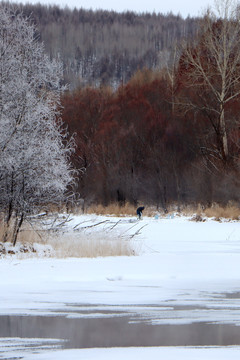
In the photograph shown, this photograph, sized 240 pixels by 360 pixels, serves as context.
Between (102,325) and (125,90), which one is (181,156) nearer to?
(125,90)

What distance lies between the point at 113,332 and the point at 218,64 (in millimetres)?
31305

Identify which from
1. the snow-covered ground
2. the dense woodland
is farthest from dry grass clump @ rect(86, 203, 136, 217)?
the snow-covered ground

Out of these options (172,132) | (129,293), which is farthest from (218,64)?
(129,293)

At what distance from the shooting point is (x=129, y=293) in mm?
10578

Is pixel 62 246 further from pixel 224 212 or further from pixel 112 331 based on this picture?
pixel 224 212

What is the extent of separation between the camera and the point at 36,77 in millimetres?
17109

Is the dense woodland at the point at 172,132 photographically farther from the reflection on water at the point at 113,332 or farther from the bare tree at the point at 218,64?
the reflection on water at the point at 113,332

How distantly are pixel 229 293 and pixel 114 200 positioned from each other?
33.8 metres

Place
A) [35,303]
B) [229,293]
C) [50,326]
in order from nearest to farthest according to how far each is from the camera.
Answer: [50,326]
[35,303]
[229,293]

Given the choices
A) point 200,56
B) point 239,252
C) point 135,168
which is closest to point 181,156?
point 135,168

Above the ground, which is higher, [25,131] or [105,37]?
[105,37]

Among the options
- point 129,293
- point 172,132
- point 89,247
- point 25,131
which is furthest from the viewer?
point 172,132

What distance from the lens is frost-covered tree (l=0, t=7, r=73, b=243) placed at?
648 inches

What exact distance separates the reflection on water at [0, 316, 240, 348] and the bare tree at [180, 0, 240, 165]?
29676 mm
